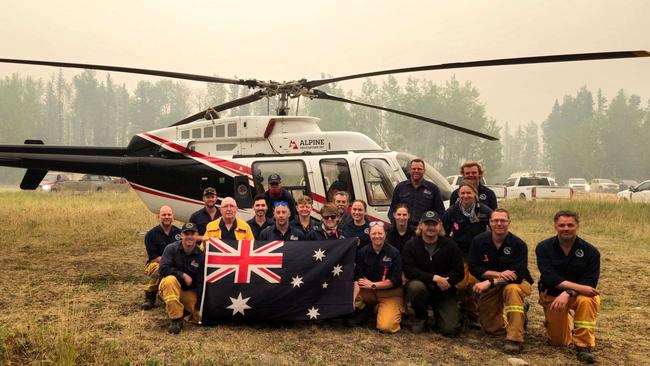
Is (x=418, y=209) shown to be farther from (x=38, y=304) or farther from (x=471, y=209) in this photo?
(x=38, y=304)

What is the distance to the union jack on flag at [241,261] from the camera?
228 inches

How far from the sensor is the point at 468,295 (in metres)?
6.20

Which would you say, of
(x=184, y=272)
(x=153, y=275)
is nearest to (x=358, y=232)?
(x=184, y=272)

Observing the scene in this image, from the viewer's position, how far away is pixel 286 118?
31.2 feet

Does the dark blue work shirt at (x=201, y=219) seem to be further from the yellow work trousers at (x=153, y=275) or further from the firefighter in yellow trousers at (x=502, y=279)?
the firefighter in yellow trousers at (x=502, y=279)

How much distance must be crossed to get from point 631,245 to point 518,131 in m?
172

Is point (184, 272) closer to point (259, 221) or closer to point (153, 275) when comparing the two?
point (153, 275)

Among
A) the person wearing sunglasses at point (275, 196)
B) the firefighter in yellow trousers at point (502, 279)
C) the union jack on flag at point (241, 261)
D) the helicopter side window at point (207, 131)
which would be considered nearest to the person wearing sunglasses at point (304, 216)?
the union jack on flag at point (241, 261)

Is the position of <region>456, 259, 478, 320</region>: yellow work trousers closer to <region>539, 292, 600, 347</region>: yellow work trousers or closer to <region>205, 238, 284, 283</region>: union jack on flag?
<region>539, 292, 600, 347</region>: yellow work trousers

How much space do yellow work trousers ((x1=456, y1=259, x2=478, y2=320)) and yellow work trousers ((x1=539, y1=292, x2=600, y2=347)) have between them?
0.89m

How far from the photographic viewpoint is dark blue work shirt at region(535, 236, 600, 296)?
504cm

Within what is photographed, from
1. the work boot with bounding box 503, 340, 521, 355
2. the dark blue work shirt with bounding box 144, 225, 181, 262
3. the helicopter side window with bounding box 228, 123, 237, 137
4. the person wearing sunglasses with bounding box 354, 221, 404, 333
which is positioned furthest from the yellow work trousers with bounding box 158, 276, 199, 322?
the helicopter side window with bounding box 228, 123, 237, 137

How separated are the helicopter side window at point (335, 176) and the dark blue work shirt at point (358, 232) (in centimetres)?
231

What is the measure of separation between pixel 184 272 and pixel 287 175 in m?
3.48
